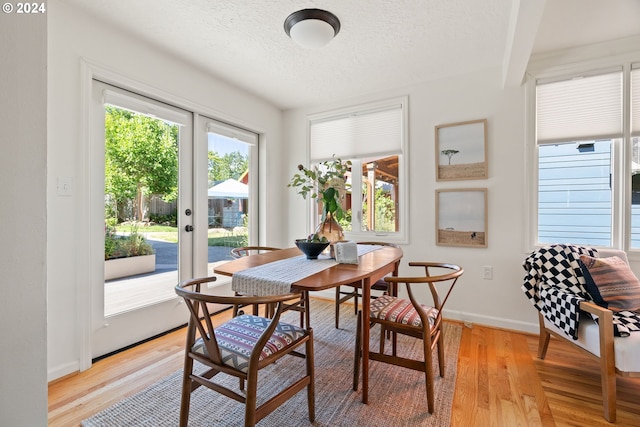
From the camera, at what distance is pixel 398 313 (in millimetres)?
1716

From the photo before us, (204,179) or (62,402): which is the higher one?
(204,179)

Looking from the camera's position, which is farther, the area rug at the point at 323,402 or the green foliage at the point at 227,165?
the green foliage at the point at 227,165

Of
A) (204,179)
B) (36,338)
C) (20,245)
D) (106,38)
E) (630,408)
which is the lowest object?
(630,408)

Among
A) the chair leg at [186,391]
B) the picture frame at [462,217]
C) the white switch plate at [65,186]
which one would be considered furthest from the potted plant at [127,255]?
the picture frame at [462,217]

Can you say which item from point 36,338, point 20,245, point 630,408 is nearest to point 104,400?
point 36,338

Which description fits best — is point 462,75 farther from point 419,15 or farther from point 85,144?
point 85,144

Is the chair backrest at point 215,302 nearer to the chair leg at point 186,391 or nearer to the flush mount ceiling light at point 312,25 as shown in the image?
the chair leg at point 186,391

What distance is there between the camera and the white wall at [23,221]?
2.36ft

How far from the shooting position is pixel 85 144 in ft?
6.70

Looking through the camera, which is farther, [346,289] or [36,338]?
[346,289]

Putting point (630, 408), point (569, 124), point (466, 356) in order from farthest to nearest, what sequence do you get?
point (569, 124) → point (466, 356) → point (630, 408)

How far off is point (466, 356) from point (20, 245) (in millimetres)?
2568

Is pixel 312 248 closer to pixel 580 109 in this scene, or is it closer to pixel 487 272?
pixel 487 272

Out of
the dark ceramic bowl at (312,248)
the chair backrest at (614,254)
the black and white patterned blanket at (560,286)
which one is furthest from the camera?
the chair backrest at (614,254)
